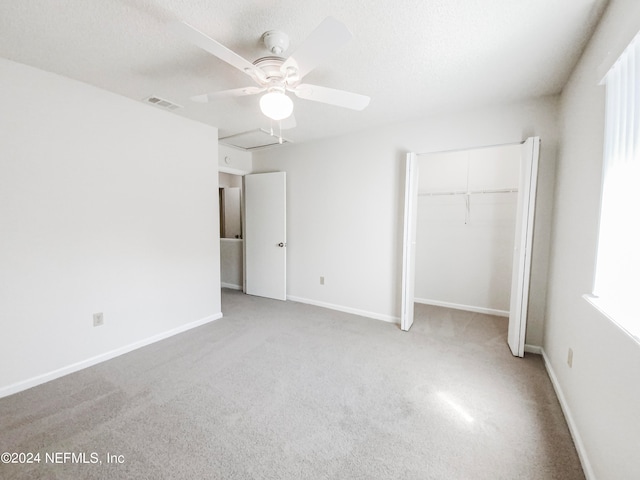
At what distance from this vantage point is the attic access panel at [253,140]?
3.50m

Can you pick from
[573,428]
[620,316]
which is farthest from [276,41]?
[573,428]

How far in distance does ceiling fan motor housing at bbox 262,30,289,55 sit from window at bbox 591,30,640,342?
168cm

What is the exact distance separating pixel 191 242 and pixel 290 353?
5.76 ft

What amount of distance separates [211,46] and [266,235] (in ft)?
10.5

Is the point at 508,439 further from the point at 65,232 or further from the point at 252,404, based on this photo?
the point at 65,232

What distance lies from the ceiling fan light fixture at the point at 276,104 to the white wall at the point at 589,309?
63.3 inches

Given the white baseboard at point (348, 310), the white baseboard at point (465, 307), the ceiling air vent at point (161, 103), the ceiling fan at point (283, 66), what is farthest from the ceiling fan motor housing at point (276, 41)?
the white baseboard at point (465, 307)

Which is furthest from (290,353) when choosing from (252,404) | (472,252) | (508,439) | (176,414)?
(472,252)

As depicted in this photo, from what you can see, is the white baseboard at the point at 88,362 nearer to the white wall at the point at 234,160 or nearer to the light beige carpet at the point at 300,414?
the light beige carpet at the point at 300,414

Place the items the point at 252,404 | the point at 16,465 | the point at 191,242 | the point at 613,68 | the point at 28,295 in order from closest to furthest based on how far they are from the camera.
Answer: the point at 613,68, the point at 16,465, the point at 252,404, the point at 28,295, the point at 191,242

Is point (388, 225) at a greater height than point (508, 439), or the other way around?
point (388, 225)

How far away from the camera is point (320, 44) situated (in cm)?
128

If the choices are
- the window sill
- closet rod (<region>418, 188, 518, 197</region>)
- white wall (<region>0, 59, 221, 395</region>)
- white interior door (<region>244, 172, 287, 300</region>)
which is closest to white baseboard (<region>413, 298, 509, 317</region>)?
closet rod (<region>418, 188, 518, 197</region>)

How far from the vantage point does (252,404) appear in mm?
1868
